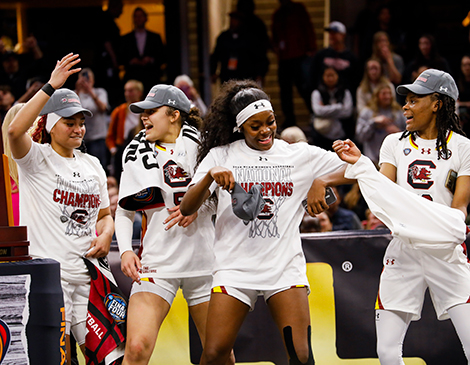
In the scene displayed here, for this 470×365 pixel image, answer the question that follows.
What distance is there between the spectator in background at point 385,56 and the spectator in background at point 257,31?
168 centimetres

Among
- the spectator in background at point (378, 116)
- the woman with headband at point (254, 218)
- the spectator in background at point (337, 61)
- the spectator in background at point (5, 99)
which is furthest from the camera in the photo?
the spectator in background at point (337, 61)

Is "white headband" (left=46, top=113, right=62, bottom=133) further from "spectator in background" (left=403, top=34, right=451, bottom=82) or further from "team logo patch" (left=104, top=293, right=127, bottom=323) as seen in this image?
"spectator in background" (left=403, top=34, right=451, bottom=82)

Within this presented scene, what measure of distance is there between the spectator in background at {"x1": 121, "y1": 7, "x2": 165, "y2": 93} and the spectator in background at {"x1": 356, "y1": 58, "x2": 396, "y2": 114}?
10.4ft

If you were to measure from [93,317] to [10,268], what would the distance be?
0.97 metres

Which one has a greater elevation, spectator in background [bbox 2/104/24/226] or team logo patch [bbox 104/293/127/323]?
spectator in background [bbox 2/104/24/226]

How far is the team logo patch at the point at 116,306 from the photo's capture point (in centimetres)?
427

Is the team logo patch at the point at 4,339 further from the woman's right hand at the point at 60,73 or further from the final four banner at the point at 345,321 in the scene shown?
the final four banner at the point at 345,321

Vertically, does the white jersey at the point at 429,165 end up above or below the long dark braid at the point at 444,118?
below

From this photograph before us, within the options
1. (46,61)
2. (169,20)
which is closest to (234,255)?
(46,61)

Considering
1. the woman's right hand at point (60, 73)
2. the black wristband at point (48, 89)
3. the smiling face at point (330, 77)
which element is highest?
the smiling face at point (330, 77)

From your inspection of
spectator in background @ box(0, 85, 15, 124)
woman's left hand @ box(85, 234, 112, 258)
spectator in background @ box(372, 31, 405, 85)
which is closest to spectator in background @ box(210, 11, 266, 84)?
spectator in background @ box(372, 31, 405, 85)

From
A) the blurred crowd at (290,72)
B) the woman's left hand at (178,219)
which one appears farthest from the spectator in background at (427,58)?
the woman's left hand at (178,219)

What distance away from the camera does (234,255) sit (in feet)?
12.5

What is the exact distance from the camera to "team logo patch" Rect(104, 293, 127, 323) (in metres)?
4.27
